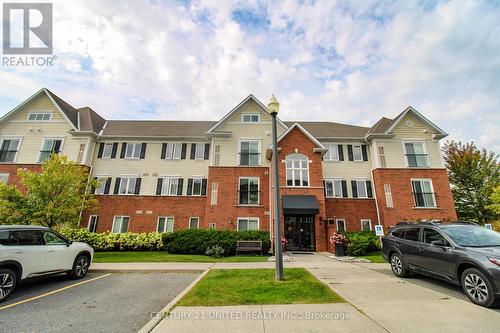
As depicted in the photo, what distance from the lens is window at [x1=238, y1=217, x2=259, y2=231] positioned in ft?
59.7

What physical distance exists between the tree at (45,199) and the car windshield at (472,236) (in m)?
18.7

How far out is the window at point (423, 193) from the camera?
19.0 meters

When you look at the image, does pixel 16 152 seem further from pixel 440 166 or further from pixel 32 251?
pixel 440 166

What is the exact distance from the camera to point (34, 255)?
22.5ft

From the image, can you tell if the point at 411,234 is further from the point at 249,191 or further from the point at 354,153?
the point at 354,153

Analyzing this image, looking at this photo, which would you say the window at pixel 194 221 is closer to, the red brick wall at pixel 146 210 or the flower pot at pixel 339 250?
the red brick wall at pixel 146 210

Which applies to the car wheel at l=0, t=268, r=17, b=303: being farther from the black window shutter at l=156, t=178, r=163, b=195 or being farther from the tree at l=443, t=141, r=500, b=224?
the tree at l=443, t=141, r=500, b=224

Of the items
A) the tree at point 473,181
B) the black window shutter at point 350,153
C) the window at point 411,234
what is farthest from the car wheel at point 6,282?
the tree at point 473,181

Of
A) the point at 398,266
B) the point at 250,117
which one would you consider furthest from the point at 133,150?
the point at 398,266

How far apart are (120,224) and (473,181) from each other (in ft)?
119

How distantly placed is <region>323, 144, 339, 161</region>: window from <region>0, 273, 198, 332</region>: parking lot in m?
17.3

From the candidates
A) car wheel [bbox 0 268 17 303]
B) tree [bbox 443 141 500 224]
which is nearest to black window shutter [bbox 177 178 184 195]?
car wheel [bbox 0 268 17 303]

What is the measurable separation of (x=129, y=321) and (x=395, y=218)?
2005 cm

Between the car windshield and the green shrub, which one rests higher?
the car windshield
